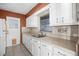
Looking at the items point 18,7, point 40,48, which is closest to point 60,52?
point 40,48

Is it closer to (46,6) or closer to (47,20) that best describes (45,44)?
(47,20)

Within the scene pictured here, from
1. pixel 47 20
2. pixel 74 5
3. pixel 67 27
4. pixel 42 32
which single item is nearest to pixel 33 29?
pixel 42 32

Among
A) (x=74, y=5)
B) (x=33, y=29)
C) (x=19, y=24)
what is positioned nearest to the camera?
(x=74, y=5)

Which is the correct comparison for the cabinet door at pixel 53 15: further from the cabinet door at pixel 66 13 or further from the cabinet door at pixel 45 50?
the cabinet door at pixel 45 50

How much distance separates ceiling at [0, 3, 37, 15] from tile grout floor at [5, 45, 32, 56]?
584mm

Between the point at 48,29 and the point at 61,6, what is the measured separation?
1.45 feet

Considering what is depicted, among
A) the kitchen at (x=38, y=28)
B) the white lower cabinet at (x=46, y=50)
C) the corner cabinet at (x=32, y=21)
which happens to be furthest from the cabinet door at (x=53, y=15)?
the white lower cabinet at (x=46, y=50)

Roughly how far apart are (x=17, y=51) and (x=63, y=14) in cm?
97

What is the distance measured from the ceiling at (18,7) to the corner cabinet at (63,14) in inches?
15.2

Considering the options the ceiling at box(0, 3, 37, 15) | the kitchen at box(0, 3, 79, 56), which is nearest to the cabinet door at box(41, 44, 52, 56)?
the kitchen at box(0, 3, 79, 56)

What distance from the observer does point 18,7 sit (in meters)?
1.43

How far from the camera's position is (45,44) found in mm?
1452

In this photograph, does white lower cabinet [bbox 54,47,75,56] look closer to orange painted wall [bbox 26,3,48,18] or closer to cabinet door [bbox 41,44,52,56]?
cabinet door [bbox 41,44,52,56]

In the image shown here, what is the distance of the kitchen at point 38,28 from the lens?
138 centimetres
